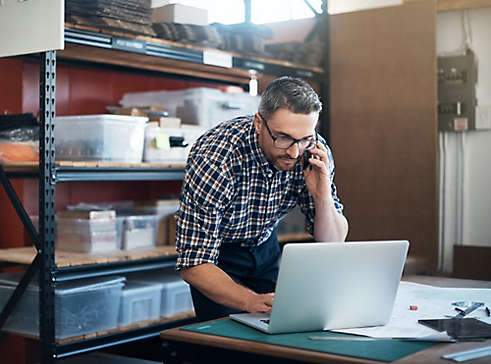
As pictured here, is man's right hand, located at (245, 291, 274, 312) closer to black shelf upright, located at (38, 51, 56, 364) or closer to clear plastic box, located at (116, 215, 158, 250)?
black shelf upright, located at (38, 51, 56, 364)

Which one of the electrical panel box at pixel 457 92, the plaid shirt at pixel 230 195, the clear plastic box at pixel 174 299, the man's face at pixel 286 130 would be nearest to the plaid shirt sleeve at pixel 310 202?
the plaid shirt at pixel 230 195

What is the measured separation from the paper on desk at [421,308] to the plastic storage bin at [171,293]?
154 centimetres

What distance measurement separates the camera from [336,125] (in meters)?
4.47

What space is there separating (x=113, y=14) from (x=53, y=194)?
0.83 metres

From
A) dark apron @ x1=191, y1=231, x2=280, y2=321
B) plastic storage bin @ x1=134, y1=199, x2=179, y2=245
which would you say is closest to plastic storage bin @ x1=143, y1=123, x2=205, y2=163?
plastic storage bin @ x1=134, y1=199, x2=179, y2=245

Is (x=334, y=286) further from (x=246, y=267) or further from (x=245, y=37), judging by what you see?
(x=245, y=37)

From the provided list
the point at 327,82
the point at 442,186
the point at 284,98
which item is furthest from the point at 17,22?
the point at 442,186

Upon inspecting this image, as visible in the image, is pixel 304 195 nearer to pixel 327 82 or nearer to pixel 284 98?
pixel 284 98

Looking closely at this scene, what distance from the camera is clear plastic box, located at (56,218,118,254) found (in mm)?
3240

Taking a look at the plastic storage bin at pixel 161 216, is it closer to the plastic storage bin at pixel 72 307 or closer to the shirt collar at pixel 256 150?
the plastic storage bin at pixel 72 307

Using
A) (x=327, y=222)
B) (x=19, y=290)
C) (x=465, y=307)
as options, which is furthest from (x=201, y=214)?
(x=19, y=290)

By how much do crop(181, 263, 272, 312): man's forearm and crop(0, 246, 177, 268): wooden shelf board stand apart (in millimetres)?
975

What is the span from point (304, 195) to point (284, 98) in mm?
534

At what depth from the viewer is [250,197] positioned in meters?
2.36
